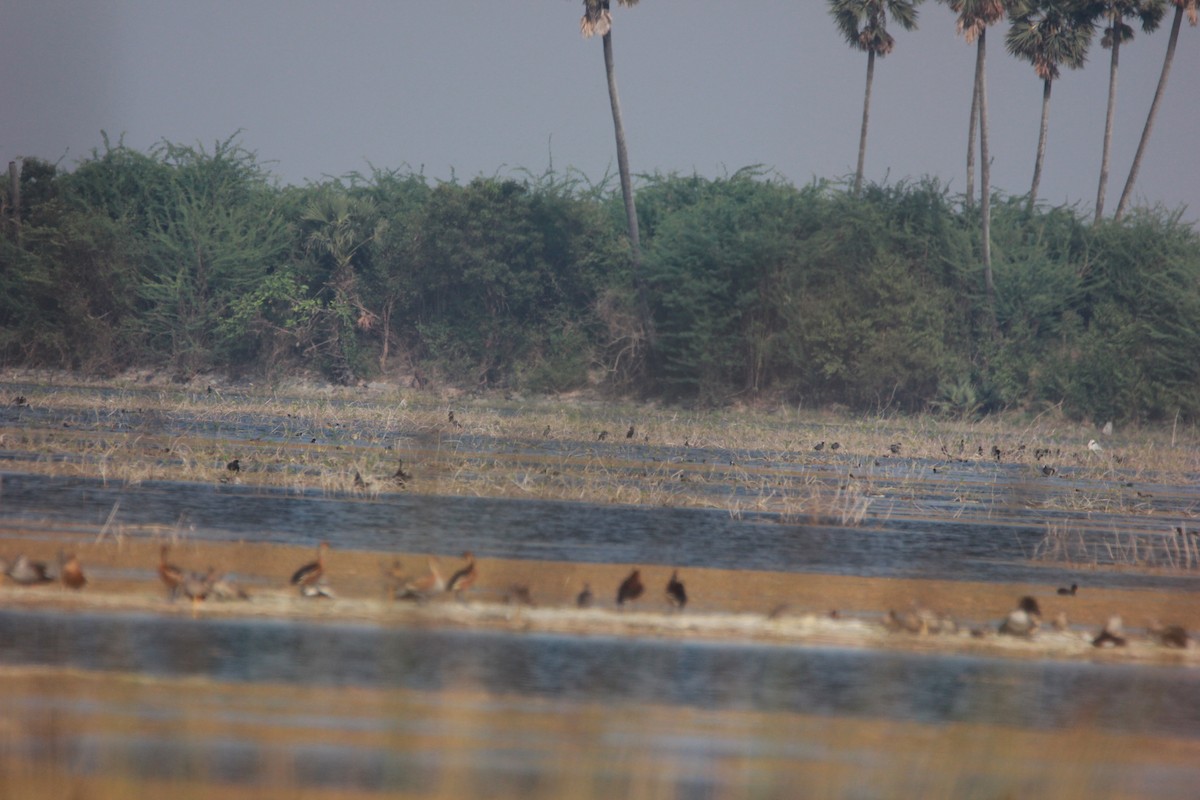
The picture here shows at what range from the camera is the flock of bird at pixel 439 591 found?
11961mm

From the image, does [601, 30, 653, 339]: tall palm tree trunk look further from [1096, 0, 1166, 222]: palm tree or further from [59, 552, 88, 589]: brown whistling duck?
[59, 552, 88, 589]: brown whistling duck

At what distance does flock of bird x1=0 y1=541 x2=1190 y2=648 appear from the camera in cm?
1196

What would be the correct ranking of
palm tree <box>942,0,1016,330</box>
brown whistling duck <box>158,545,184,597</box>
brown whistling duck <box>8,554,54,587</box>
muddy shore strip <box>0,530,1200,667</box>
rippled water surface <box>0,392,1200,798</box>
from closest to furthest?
rippled water surface <box>0,392,1200,798</box>
brown whistling duck <box>8,554,54,587</box>
brown whistling duck <box>158,545,184,597</box>
muddy shore strip <box>0,530,1200,667</box>
palm tree <box>942,0,1016,330</box>

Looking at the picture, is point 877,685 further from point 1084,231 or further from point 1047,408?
point 1084,231

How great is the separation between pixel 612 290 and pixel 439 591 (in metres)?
48.3

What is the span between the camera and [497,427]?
37.2 metres

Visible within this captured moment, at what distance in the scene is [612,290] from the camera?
60688 mm

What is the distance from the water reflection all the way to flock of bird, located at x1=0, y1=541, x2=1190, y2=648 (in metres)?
0.58

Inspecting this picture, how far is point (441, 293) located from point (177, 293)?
35.0 ft

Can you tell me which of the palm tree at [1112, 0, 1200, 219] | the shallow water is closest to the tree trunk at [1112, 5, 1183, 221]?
the palm tree at [1112, 0, 1200, 219]

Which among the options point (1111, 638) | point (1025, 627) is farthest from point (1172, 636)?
point (1025, 627)

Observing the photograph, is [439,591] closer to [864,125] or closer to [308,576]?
[308,576]

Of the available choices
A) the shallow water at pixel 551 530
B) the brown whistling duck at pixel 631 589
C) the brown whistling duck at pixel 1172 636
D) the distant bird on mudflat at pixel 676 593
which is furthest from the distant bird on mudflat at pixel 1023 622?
the shallow water at pixel 551 530

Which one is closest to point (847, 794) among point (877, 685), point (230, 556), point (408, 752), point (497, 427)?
point (408, 752)
